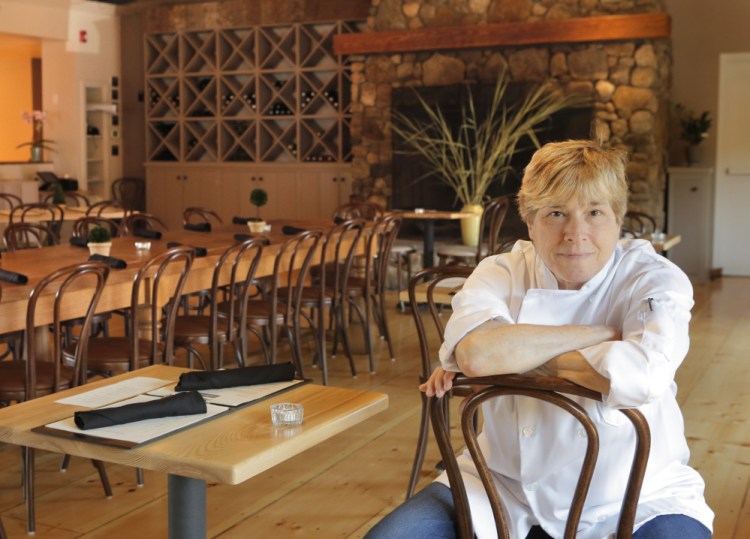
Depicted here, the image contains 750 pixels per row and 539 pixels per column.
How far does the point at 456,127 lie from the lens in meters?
9.52

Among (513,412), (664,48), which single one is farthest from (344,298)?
(664,48)

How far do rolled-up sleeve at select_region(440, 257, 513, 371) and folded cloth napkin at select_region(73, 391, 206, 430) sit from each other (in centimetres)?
53

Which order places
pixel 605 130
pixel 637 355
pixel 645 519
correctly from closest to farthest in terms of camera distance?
pixel 637 355 < pixel 645 519 < pixel 605 130

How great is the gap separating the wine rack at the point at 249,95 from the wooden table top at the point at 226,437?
28.9 feet

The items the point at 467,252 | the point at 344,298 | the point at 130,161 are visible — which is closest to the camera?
the point at 344,298

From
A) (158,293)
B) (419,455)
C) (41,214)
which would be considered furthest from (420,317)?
(41,214)

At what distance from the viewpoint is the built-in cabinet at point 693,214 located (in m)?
9.53

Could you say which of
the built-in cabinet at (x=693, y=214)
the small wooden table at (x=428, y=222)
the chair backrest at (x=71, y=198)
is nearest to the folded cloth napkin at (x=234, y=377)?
the small wooden table at (x=428, y=222)

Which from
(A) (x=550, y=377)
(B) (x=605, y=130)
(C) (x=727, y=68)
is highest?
(C) (x=727, y=68)

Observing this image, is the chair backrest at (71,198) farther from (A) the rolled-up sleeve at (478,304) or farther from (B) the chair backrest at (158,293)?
(A) the rolled-up sleeve at (478,304)

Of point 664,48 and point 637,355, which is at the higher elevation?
point 664,48

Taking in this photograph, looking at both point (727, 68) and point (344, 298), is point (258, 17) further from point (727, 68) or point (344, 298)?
point (344, 298)

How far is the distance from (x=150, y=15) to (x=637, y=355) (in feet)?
35.8

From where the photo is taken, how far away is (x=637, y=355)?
176 centimetres
